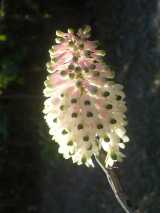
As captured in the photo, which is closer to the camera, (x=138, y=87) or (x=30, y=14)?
(x=138, y=87)

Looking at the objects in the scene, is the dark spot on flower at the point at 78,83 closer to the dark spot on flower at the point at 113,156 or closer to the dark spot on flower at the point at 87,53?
the dark spot on flower at the point at 87,53

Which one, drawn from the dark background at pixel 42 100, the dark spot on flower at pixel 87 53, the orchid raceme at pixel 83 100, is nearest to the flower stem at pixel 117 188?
the orchid raceme at pixel 83 100

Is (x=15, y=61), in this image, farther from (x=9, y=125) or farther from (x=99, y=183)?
(x=99, y=183)

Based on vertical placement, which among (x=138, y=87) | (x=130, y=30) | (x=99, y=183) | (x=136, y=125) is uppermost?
(x=130, y=30)

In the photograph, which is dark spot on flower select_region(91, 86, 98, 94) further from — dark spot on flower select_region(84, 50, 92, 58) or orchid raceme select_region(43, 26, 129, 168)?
dark spot on flower select_region(84, 50, 92, 58)

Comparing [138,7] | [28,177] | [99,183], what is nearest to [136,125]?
[99,183]

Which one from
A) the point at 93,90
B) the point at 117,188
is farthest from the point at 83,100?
the point at 117,188

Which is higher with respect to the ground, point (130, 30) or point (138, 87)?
point (130, 30)

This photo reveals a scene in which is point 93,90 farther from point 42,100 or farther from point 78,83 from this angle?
point 42,100
